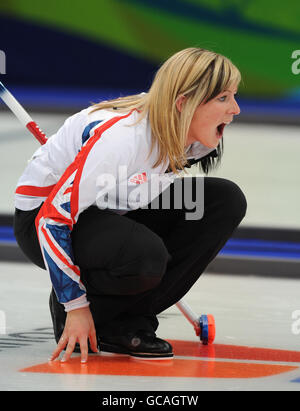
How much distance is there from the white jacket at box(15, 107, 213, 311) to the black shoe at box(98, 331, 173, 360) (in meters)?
0.20

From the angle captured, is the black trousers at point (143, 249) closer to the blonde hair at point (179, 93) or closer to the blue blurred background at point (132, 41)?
the blonde hair at point (179, 93)

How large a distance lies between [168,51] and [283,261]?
496 centimetres

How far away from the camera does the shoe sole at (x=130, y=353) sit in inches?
88.1

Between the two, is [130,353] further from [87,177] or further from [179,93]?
[179,93]

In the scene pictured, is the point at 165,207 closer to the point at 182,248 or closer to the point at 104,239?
the point at 182,248

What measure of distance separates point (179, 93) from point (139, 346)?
0.62m

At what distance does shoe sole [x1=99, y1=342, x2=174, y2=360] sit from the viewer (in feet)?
7.34

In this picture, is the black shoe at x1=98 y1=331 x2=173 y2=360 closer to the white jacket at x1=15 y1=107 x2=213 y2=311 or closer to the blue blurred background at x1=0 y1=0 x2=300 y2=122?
the white jacket at x1=15 y1=107 x2=213 y2=311

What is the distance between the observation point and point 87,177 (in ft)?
6.79

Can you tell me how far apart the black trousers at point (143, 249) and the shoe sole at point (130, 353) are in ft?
0.12

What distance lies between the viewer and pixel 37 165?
2.27 metres

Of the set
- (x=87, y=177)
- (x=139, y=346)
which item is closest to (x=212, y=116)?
(x=87, y=177)

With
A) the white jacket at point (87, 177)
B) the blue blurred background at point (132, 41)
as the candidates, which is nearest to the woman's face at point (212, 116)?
the white jacket at point (87, 177)

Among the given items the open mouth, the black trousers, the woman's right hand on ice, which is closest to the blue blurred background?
the black trousers
